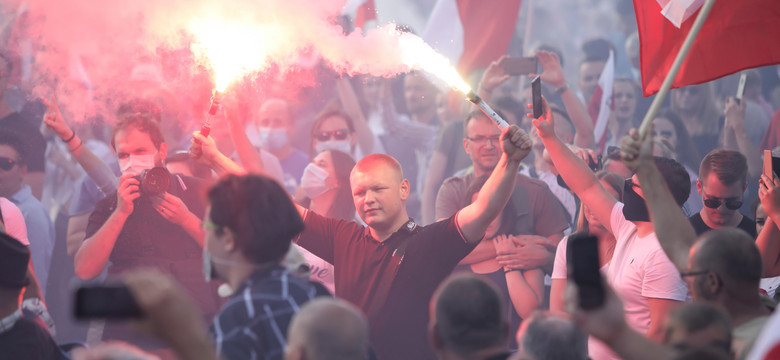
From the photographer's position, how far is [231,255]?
3318 millimetres

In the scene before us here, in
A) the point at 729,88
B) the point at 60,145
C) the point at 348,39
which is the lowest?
the point at 60,145

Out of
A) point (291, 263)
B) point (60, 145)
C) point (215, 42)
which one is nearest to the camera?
point (291, 263)

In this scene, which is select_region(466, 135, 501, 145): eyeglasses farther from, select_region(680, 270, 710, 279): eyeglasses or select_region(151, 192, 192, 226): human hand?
select_region(680, 270, 710, 279): eyeglasses

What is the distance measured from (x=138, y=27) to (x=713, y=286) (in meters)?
5.36

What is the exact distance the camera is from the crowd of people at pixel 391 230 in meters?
3.10

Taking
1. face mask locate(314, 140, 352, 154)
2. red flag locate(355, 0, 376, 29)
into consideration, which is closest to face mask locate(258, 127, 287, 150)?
face mask locate(314, 140, 352, 154)

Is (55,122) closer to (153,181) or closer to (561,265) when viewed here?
(153,181)

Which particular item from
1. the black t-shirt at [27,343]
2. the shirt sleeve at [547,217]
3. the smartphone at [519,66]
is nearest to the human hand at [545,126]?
the shirt sleeve at [547,217]

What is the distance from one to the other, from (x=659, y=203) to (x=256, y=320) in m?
2.09

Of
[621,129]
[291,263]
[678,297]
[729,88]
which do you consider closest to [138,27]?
[291,263]

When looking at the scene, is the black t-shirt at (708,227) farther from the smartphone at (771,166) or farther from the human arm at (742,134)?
the human arm at (742,134)

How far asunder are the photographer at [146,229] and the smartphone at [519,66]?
11.4 ft

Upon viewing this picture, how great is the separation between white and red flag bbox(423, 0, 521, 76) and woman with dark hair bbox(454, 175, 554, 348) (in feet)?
10.2

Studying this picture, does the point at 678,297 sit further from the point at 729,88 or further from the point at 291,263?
the point at 729,88
